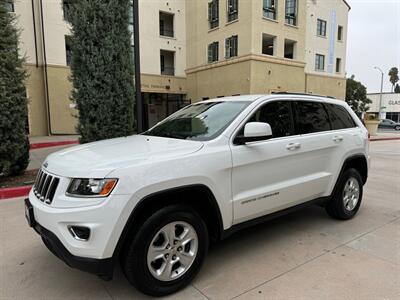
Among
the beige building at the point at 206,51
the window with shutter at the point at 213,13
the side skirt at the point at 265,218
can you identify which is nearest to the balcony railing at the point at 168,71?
the beige building at the point at 206,51

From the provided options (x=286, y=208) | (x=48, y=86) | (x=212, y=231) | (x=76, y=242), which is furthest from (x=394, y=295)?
(x=48, y=86)

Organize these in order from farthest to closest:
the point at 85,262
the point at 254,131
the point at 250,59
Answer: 1. the point at 250,59
2. the point at 254,131
3. the point at 85,262

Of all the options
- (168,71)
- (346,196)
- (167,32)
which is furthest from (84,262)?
(167,32)

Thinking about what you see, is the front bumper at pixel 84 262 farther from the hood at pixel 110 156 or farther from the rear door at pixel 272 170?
the rear door at pixel 272 170

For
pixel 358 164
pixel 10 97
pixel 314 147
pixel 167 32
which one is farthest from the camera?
pixel 167 32

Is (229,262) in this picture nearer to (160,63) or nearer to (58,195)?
(58,195)

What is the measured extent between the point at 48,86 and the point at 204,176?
19.1 meters

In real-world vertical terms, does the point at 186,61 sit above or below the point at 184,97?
above

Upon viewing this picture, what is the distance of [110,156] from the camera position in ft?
8.71

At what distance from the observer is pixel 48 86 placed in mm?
18859

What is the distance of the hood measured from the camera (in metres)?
2.43

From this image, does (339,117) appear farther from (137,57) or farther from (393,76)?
(393,76)

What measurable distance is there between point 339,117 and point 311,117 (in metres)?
0.72

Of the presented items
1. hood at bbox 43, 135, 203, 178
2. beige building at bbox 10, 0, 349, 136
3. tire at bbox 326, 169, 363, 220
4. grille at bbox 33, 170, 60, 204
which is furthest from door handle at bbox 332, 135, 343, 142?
beige building at bbox 10, 0, 349, 136
